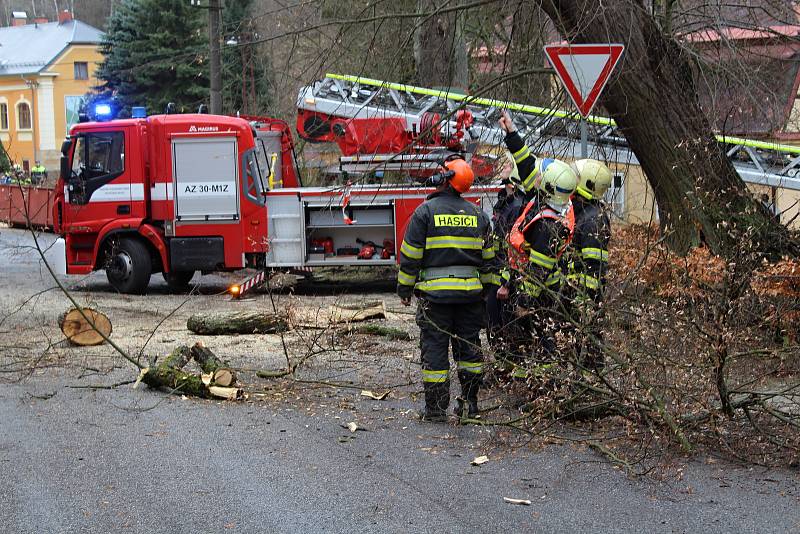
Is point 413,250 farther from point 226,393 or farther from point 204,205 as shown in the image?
point 204,205

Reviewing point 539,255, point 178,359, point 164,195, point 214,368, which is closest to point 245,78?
point 164,195

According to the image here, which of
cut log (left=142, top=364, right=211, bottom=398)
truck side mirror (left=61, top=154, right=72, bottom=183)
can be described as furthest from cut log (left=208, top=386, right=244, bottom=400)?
truck side mirror (left=61, top=154, right=72, bottom=183)

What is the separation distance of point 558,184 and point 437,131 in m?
4.77

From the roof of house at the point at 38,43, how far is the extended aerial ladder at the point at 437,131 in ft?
170

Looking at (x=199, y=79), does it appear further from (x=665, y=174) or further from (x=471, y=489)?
(x=471, y=489)

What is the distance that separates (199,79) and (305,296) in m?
20.4

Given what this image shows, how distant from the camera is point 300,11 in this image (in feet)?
32.6

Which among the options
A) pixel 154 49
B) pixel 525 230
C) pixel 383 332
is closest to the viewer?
pixel 525 230

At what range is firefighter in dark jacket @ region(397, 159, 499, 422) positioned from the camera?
265 inches

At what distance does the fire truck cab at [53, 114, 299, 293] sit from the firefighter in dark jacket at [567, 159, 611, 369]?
7.84 metres

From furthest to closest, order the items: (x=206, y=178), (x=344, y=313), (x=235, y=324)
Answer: (x=206, y=178) < (x=344, y=313) < (x=235, y=324)

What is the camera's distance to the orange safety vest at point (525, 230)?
6812 millimetres

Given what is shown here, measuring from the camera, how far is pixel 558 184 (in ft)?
22.6

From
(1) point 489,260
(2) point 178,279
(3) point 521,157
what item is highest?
(3) point 521,157
